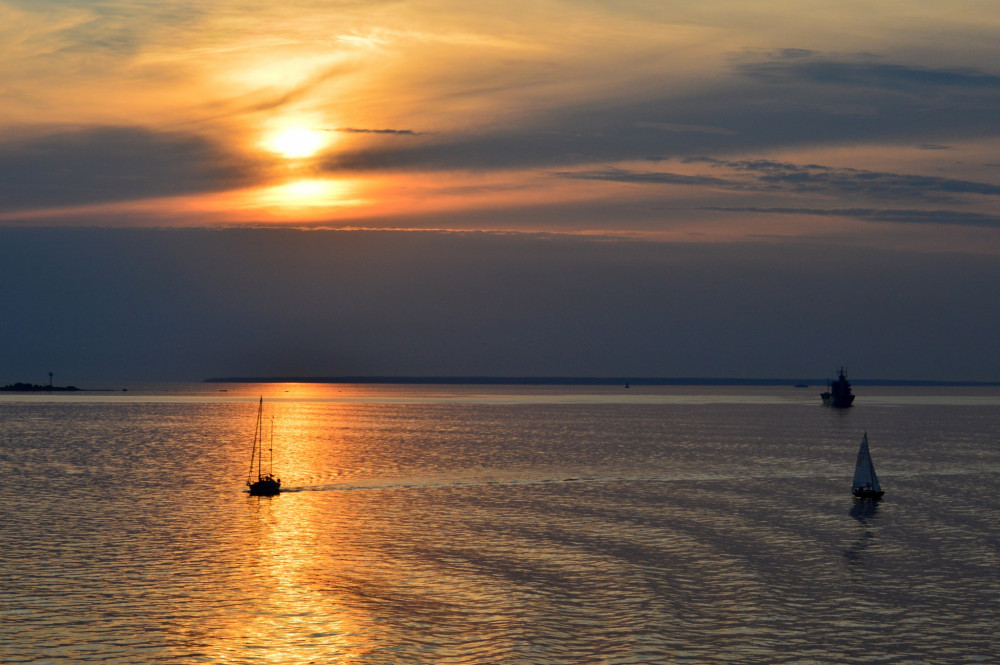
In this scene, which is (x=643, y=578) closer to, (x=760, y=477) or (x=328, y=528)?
(x=328, y=528)

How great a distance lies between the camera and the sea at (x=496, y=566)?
127 ft

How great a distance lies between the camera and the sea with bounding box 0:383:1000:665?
38.8 metres

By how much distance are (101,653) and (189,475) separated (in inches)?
2718

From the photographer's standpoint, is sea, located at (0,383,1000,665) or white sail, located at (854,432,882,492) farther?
white sail, located at (854,432,882,492)

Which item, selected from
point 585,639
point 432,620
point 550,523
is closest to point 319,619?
point 432,620

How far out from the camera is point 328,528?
2667 inches

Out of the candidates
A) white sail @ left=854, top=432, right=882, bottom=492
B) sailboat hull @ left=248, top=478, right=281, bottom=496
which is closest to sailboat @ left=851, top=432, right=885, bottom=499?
white sail @ left=854, top=432, right=882, bottom=492

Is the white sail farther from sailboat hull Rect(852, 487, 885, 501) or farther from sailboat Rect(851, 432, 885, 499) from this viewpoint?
sailboat hull Rect(852, 487, 885, 501)

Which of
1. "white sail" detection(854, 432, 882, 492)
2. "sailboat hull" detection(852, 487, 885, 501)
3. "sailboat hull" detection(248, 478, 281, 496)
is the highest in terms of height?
"white sail" detection(854, 432, 882, 492)

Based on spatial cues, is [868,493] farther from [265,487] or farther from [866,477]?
[265,487]

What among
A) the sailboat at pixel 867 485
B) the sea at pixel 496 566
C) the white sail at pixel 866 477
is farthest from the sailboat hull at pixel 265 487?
the white sail at pixel 866 477

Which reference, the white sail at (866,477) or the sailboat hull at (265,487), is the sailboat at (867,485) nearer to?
the white sail at (866,477)

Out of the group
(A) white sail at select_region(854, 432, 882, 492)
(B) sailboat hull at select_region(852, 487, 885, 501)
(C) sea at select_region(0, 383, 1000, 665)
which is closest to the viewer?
(C) sea at select_region(0, 383, 1000, 665)

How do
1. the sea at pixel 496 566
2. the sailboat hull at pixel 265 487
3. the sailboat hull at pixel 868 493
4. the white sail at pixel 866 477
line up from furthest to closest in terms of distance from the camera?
the sailboat hull at pixel 265 487 → the sailboat hull at pixel 868 493 → the white sail at pixel 866 477 → the sea at pixel 496 566
